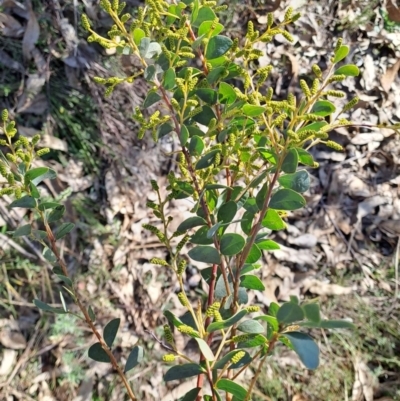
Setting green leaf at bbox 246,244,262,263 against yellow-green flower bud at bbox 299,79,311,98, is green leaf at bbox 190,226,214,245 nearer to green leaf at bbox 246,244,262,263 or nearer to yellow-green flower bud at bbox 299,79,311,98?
green leaf at bbox 246,244,262,263

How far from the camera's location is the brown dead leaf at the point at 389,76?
7.47 ft

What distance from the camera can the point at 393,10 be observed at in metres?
2.30

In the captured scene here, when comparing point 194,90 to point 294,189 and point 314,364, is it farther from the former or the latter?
point 314,364

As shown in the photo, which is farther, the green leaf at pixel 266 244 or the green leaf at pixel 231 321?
the green leaf at pixel 266 244

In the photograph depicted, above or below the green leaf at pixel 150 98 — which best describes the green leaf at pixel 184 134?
below

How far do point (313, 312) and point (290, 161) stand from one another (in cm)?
22

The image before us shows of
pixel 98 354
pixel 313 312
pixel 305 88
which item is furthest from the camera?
pixel 98 354

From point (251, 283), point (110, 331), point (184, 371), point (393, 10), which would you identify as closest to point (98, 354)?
point (110, 331)

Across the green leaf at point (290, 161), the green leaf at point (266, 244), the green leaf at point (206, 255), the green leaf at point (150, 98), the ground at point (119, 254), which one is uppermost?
the green leaf at point (150, 98)

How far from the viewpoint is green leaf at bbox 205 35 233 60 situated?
0.67 m

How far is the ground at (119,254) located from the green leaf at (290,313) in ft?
4.33

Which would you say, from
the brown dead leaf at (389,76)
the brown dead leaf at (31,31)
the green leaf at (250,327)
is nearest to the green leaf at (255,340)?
the green leaf at (250,327)

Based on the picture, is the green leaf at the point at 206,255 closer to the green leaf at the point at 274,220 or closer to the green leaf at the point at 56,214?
the green leaf at the point at 274,220

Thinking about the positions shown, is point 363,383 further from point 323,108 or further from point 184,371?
point 323,108
